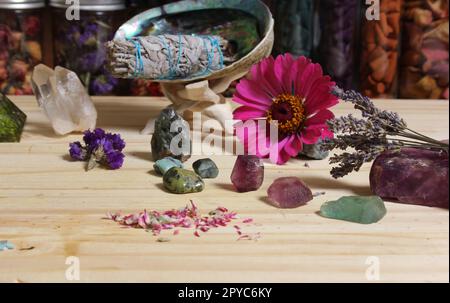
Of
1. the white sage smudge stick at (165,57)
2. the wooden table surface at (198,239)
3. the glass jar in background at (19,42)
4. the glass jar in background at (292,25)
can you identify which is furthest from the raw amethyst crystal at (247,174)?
the glass jar in background at (19,42)

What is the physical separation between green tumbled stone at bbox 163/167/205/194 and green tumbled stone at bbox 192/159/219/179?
0.14ft

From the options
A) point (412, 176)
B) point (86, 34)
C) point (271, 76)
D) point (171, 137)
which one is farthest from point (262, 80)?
point (86, 34)

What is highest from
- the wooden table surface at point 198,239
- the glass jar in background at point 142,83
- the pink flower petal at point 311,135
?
the glass jar in background at point 142,83

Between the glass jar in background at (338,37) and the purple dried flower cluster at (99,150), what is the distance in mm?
445

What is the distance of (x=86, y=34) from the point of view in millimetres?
1214

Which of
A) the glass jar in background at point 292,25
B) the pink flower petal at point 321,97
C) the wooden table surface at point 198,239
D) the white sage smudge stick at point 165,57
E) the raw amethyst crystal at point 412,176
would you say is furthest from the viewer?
the glass jar in background at point 292,25

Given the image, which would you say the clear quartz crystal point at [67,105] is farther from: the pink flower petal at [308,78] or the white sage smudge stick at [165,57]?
the pink flower petal at [308,78]

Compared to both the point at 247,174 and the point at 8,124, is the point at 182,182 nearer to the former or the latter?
the point at 247,174

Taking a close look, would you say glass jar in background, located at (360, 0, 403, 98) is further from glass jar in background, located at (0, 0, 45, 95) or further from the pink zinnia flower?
glass jar in background, located at (0, 0, 45, 95)

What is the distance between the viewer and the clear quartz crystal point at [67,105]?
3.28 feet

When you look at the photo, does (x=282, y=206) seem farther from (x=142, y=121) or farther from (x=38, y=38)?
(x=38, y=38)

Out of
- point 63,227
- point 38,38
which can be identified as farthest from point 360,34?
point 63,227

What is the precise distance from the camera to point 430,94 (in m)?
1.25

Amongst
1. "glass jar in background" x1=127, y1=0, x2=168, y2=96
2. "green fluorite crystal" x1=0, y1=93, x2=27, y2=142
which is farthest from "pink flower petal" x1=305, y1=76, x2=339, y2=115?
"glass jar in background" x1=127, y1=0, x2=168, y2=96
